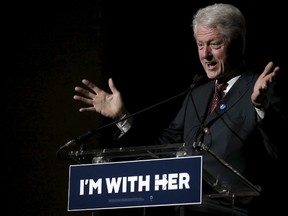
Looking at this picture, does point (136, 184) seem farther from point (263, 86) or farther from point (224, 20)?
point (224, 20)

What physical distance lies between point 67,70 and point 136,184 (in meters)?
1.96

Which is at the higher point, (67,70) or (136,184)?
(67,70)

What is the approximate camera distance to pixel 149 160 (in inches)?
96.2

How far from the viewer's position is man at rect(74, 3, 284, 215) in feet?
8.68

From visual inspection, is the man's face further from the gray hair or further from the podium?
the podium

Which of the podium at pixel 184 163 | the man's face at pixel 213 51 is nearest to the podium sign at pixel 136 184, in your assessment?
the podium at pixel 184 163

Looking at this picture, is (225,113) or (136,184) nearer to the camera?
(136,184)

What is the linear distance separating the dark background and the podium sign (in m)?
1.50

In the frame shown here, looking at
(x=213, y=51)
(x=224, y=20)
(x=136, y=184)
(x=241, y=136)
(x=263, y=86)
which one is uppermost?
(x=224, y=20)

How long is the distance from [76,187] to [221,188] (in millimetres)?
510

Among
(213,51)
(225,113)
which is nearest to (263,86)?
(225,113)

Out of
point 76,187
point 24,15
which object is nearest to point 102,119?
point 24,15

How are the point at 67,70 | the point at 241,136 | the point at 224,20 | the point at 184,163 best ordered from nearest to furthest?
the point at 184,163
the point at 241,136
the point at 224,20
the point at 67,70

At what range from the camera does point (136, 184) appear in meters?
2.44
